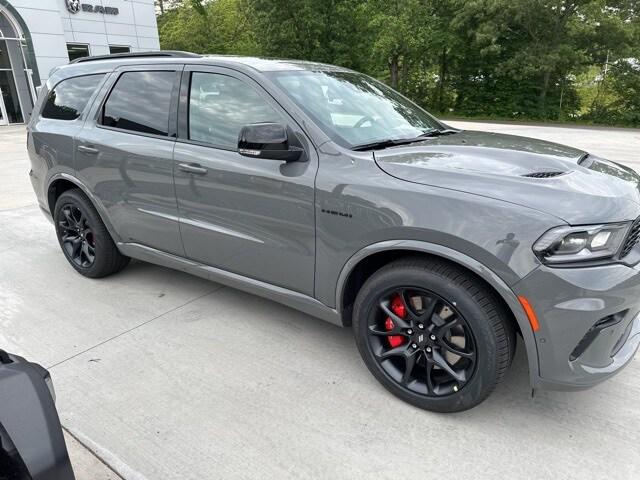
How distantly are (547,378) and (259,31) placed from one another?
3107cm

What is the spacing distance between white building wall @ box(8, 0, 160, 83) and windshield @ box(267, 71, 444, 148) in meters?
22.4

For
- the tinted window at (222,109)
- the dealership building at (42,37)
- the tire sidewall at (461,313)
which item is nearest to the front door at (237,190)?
the tinted window at (222,109)

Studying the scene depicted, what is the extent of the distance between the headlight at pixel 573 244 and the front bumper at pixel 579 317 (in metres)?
0.05

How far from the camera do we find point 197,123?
3271 mm

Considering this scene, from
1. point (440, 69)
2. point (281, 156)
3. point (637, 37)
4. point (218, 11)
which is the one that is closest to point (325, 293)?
point (281, 156)

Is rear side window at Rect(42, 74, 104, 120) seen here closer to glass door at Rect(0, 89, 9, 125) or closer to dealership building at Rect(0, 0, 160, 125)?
dealership building at Rect(0, 0, 160, 125)

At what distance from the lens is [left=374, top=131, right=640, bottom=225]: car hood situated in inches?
84.2

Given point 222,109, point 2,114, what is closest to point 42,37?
point 2,114

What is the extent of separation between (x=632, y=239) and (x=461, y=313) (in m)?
0.86

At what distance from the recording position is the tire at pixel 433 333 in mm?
2280

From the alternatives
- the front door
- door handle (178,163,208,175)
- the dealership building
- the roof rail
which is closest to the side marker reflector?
the front door

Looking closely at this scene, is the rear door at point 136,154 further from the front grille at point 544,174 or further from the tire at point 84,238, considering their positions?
the front grille at point 544,174

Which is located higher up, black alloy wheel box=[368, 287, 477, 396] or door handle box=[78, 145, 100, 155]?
door handle box=[78, 145, 100, 155]

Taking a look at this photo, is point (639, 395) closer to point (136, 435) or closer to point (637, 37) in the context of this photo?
point (136, 435)
